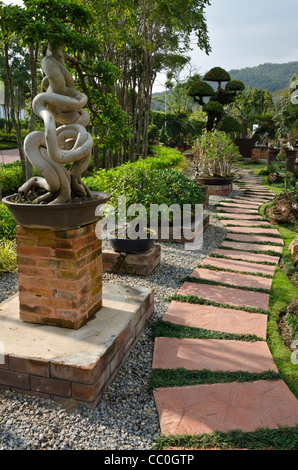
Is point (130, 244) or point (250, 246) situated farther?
point (250, 246)

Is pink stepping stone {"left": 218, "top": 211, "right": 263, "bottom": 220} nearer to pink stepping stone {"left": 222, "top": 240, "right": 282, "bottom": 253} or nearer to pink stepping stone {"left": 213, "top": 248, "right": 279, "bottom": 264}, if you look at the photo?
pink stepping stone {"left": 222, "top": 240, "right": 282, "bottom": 253}

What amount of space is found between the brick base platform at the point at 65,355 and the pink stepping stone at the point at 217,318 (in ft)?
2.18

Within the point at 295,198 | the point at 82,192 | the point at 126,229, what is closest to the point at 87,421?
the point at 82,192

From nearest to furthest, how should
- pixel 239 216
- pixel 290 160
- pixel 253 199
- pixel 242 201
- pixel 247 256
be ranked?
pixel 247 256 → pixel 239 216 → pixel 242 201 → pixel 253 199 → pixel 290 160

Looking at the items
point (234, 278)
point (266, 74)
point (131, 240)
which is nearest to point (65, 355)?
point (131, 240)

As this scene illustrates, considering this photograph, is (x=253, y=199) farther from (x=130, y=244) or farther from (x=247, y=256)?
(x=130, y=244)

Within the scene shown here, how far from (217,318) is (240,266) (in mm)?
1595

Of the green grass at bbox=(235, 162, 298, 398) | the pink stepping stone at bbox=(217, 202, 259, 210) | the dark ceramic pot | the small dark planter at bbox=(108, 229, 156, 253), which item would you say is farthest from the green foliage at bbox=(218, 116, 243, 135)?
the dark ceramic pot

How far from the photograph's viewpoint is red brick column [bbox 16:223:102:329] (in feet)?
8.00

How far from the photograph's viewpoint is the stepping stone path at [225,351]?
6.97ft

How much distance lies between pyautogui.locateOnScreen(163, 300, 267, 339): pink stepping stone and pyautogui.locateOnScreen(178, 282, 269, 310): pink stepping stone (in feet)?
0.65

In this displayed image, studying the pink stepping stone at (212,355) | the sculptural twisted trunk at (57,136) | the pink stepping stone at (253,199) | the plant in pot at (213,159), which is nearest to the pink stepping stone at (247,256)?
the pink stepping stone at (212,355)

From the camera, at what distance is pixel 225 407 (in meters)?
2.21

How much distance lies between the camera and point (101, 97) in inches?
117
